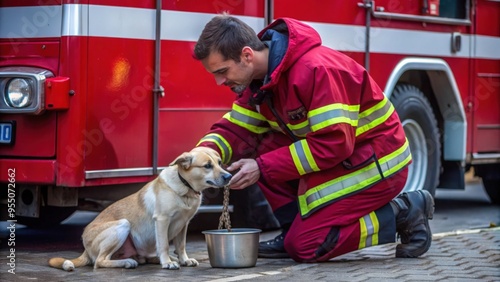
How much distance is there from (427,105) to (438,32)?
612mm

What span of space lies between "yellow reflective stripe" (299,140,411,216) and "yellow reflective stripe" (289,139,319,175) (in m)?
0.22

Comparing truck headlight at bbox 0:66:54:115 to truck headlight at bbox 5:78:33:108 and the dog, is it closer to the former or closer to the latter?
truck headlight at bbox 5:78:33:108

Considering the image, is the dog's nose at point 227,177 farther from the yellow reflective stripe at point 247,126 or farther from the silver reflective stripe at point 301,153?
the yellow reflective stripe at point 247,126

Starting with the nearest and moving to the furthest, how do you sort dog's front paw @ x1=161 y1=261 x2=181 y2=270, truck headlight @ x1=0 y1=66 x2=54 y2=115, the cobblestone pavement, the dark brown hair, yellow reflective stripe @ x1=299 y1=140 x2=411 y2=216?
the cobblestone pavement, the dark brown hair, dog's front paw @ x1=161 y1=261 x2=181 y2=270, yellow reflective stripe @ x1=299 y1=140 x2=411 y2=216, truck headlight @ x1=0 y1=66 x2=54 y2=115

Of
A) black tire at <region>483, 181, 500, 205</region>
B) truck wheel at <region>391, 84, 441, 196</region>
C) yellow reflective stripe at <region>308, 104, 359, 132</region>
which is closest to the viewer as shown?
yellow reflective stripe at <region>308, 104, 359, 132</region>

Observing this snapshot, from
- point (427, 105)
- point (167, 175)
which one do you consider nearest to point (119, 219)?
point (167, 175)

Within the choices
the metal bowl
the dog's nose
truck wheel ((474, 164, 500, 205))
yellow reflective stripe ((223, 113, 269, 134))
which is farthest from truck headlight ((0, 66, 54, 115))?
truck wheel ((474, 164, 500, 205))

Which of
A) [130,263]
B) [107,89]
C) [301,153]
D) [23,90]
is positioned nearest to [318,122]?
[301,153]

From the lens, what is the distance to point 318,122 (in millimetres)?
5570

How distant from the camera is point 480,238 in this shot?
280 inches

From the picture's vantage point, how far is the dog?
227 inches

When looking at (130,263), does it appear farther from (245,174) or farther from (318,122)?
(318,122)

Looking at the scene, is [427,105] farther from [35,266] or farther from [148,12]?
[35,266]

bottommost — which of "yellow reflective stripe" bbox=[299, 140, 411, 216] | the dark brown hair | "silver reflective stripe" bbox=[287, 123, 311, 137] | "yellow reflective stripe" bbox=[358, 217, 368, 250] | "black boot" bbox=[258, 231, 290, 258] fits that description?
"black boot" bbox=[258, 231, 290, 258]
